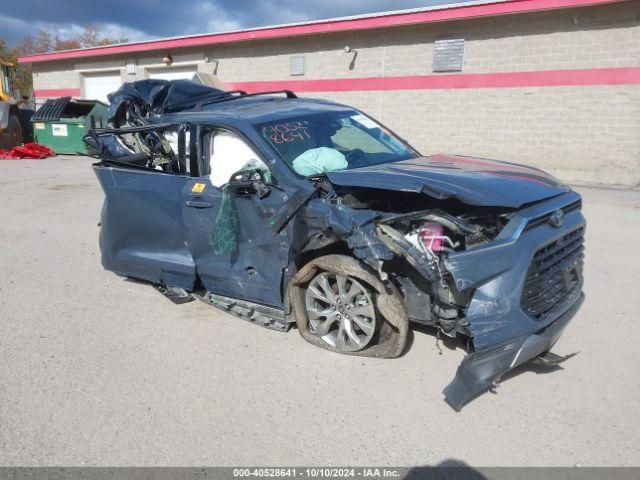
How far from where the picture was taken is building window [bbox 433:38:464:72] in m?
13.5

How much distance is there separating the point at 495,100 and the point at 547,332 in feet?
37.4

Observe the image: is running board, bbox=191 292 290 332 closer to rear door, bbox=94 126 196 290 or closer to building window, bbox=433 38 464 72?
rear door, bbox=94 126 196 290

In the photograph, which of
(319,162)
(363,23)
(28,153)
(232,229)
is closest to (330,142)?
(319,162)

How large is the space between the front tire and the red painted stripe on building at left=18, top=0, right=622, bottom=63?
35.8 ft

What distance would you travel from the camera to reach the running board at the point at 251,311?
4.07 metres

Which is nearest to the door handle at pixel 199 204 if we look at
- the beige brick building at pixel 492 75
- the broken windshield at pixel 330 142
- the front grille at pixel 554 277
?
the broken windshield at pixel 330 142

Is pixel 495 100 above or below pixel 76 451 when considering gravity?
above

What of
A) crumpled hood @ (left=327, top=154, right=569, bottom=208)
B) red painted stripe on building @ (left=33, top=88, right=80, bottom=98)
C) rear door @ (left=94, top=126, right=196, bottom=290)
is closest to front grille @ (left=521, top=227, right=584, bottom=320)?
crumpled hood @ (left=327, top=154, right=569, bottom=208)

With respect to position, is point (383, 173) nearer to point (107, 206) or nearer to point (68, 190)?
point (107, 206)

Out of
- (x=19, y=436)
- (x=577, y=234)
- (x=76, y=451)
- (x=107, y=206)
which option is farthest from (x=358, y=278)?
(x=107, y=206)

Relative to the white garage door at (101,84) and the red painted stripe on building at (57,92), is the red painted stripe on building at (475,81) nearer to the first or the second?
the white garage door at (101,84)

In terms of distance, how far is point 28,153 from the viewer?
17.2 meters

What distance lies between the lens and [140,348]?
3881 millimetres

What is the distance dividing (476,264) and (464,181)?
635 mm
